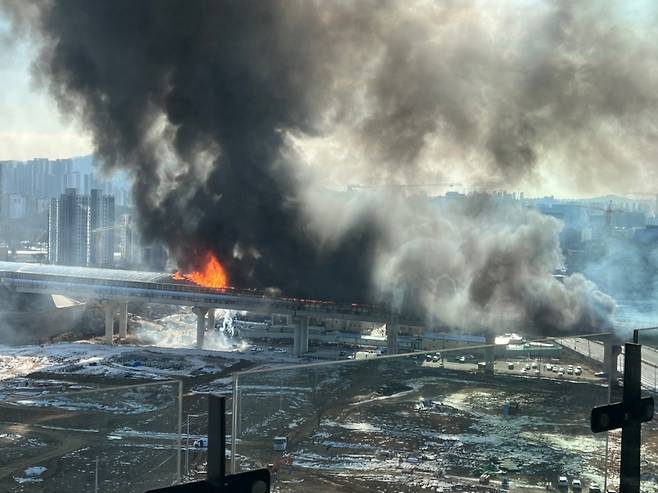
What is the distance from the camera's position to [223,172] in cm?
4441

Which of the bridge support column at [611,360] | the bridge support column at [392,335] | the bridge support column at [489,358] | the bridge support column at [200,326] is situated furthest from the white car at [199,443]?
the bridge support column at [200,326]

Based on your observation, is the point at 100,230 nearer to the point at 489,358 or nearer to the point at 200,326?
the point at 200,326

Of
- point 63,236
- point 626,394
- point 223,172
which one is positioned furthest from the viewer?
point 63,236

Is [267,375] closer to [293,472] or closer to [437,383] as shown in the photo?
[293,472]

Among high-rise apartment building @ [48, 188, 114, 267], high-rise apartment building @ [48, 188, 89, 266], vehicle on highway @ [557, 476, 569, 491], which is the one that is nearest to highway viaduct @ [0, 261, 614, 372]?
high-rise apartment building @ [48, 188, 89, 266]

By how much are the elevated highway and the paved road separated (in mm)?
29656

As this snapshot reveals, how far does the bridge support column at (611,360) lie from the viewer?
5613 millimetres

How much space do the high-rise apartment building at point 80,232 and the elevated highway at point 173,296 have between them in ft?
87.6

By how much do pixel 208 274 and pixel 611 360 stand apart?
136 ft

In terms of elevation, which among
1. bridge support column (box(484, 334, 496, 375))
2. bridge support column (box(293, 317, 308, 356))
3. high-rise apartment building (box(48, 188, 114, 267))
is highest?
high-rise apartment building (box(48, 188, 114, 267))

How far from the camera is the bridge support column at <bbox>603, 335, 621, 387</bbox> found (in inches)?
221

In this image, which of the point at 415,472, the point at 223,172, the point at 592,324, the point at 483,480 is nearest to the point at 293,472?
the point at 415,472

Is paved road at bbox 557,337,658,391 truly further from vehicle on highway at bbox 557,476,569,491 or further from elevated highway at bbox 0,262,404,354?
elevated highway at bbox 0,262,404,354

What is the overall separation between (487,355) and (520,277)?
33.5 m
